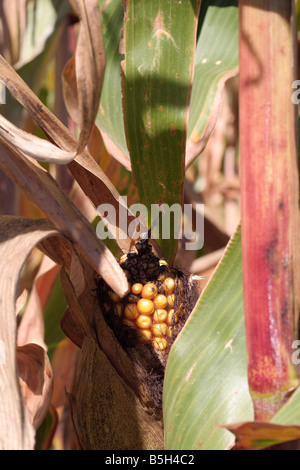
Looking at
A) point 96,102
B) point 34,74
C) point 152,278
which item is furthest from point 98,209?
point 34,74

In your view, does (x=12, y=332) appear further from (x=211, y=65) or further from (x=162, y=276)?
(x=211, y=65)

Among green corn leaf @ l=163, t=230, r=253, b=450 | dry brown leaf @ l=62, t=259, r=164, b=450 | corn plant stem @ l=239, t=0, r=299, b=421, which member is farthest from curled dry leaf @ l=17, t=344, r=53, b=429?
corn plant stem @ l=239, t=0, r=299, b=421

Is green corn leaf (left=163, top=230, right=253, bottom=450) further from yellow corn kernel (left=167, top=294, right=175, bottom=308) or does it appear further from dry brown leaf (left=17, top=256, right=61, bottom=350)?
dry brown leaf (left=17, top=256, right=61, bottom=350)

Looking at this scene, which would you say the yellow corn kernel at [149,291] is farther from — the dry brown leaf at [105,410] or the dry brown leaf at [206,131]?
the dry brown leaf at [206,131]

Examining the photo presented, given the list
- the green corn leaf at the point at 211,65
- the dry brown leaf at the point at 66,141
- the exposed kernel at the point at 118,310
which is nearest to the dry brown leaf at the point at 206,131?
the green corn leaf at the point at 211,65

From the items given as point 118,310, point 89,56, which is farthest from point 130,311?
point 89,56

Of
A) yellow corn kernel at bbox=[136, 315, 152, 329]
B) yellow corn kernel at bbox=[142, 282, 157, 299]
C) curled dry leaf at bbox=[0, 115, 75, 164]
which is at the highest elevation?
curled dry leaf at bbox=[0, 115, 75, 164]
